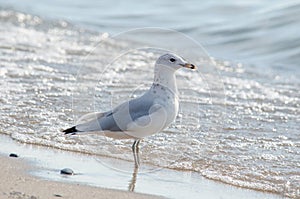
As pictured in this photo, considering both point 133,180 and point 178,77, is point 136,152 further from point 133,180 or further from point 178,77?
point 178,77

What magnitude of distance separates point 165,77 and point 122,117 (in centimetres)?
46

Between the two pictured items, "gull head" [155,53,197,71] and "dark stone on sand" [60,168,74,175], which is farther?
"gull head" [155,53,197,71]

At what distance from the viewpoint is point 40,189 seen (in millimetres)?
4910

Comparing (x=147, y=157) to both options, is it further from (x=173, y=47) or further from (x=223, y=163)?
(x=173, y=47)

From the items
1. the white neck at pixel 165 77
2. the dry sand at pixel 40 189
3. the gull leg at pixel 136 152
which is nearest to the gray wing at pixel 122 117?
the white neck at pixel 165 77

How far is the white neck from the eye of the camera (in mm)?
5852

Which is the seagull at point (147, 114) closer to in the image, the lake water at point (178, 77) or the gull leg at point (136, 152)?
the gull leg at point (136, 152)

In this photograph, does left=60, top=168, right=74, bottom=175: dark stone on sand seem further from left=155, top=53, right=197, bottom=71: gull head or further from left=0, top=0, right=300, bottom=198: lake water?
left=155, top=53, right=197, bottom=71: gull head

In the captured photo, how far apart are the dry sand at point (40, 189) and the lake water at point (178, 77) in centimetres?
101

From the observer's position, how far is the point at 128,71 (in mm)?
9961

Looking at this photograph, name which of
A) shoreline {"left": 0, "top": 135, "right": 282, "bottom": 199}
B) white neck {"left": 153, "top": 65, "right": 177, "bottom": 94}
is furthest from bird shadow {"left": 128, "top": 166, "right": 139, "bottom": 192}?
white neck {"left": 153, "top": 65, "right": 177, "bottom": 94}

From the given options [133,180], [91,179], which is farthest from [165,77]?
[91,179]

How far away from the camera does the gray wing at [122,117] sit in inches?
224

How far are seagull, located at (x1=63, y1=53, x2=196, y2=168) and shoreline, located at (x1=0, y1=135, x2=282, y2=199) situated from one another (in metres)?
0.29
